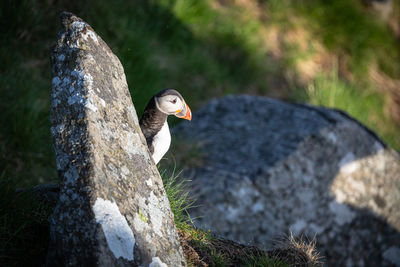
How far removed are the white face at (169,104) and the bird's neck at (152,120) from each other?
3cm

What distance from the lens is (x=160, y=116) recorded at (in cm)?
240

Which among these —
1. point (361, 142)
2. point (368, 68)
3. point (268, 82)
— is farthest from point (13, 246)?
point (368, 68)

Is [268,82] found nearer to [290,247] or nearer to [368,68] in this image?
[368,68]

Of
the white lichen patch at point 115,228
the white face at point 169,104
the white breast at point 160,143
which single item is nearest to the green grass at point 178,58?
the white breast at point 160,143

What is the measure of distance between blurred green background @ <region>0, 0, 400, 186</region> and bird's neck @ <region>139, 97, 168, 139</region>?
84 cm

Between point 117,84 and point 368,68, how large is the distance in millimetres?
7092

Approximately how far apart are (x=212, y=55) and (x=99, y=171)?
483 centimetres

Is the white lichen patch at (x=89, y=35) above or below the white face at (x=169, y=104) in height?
above

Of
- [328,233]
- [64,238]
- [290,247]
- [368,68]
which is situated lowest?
[368,68]

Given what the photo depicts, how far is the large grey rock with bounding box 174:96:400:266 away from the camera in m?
3.68

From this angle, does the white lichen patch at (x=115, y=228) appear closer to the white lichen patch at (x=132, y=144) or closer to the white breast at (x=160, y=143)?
the white lichen patch at (x=132, y=144)

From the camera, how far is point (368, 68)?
25.8 feet

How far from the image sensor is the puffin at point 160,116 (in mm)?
2342

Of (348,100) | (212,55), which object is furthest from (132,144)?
(348,100)
